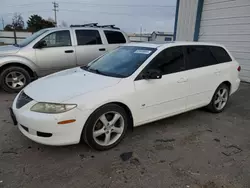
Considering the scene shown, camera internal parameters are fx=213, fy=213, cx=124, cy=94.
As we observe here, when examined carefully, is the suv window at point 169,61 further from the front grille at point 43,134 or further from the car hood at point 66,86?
the front grille at point 43,134

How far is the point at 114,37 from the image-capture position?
23.2 feet

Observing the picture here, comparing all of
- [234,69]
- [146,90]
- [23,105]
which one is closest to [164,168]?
[146,90]

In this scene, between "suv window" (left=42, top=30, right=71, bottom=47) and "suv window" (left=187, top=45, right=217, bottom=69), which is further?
"suv window" (left=42, top=30, right=71, bottom=47)

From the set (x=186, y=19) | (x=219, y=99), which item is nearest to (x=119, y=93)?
(x=219, y=99)

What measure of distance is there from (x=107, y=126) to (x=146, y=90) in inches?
31.5

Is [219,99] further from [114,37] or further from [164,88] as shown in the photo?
[114,37]

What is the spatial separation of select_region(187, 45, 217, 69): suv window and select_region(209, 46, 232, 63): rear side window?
111 mm

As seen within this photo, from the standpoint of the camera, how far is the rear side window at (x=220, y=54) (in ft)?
14.4

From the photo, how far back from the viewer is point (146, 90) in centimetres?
322

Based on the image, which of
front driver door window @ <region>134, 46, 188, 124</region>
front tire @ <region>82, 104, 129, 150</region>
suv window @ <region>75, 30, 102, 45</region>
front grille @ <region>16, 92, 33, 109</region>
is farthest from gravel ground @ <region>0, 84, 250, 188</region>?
suv window @ <region>75, 30, 102, 45</region>

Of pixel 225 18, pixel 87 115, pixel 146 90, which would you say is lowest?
pixel 87 115

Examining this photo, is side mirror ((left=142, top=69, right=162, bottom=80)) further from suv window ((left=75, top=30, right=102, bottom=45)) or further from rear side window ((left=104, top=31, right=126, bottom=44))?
rear side window ((left=104, top=31, right=126, bottom=44))

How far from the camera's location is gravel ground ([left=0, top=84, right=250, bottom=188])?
2.43m

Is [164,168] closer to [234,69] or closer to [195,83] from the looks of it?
[195,83]
